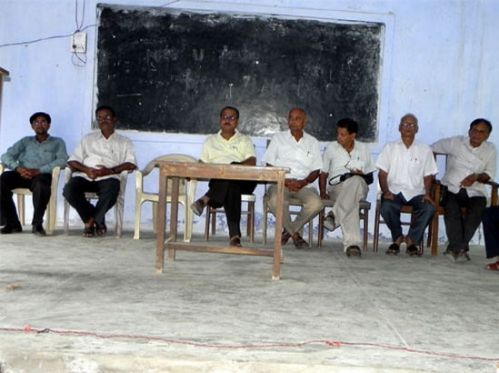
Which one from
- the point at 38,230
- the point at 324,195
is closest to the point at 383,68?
the point at 324,195

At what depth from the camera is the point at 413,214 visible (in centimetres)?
528

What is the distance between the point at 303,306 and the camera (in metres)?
2.93

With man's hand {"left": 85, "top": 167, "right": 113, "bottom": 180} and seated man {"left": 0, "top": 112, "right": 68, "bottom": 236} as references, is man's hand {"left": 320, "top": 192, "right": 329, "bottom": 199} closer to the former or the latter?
man's hand {"left": 85, "top": 167, "right": 113, "bottom": 180}

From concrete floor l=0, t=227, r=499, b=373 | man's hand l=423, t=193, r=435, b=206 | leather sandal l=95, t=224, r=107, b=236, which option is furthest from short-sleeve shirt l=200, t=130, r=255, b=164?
man's hand l=423, t=193, r=435, b=206

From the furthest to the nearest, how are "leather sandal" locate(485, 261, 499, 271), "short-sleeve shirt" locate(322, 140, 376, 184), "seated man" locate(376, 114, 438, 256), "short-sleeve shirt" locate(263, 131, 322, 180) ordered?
1. "short-sleeve shirt" locate(322, 140, 376, 184)
2. "short-sleeve shirt" locate(263, 131, 322, 180)
3. "seated man" locate(376, 114, 438, 256)
4. "leather sandal" locate(485, 261, 499, 271)

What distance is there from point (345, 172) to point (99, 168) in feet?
7.05

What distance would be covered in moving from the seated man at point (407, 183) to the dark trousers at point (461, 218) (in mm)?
156

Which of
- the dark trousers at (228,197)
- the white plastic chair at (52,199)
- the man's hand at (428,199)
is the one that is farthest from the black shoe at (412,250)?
the white plastic chair at (52,199)

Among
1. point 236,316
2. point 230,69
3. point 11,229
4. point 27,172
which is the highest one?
point 230,69

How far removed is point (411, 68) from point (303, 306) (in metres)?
3.87

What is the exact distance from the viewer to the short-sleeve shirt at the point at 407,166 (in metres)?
5.39

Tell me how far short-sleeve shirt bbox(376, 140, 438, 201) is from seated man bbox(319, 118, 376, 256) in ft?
0.58

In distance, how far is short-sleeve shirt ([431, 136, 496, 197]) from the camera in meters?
5.38

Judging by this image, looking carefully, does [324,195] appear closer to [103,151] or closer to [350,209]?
[350,209]
